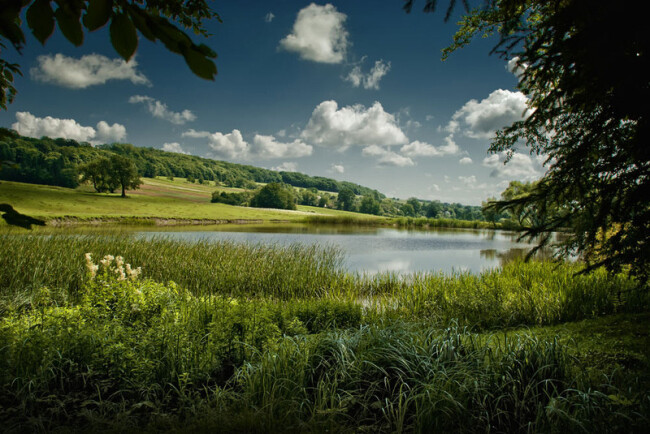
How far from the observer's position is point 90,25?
918 mm

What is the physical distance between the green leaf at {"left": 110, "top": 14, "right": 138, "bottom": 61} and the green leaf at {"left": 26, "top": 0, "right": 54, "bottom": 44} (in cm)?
19

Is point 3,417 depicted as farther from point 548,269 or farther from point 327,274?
point 548,269

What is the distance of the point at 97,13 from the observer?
91 cm

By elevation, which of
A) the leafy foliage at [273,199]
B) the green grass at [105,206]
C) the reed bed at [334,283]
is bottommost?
the green grass at [105,206]

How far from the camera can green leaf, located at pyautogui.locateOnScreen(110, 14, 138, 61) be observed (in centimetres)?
93

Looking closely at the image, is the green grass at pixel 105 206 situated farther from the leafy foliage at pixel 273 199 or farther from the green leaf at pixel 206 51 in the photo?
the green leaf at pixel 206 51

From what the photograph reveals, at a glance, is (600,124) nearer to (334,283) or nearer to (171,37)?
(171,37)

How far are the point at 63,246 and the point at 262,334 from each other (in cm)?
1160

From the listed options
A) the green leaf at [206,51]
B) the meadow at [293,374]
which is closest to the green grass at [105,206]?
the meadow at [293,374]

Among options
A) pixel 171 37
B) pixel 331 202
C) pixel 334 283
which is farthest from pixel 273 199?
pixel 171 37

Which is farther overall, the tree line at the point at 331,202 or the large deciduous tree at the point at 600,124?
the tree line at the point at 331,202

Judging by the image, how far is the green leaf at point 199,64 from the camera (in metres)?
0.95

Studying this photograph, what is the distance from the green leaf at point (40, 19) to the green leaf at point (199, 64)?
41 centimetres

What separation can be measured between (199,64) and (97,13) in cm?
30
